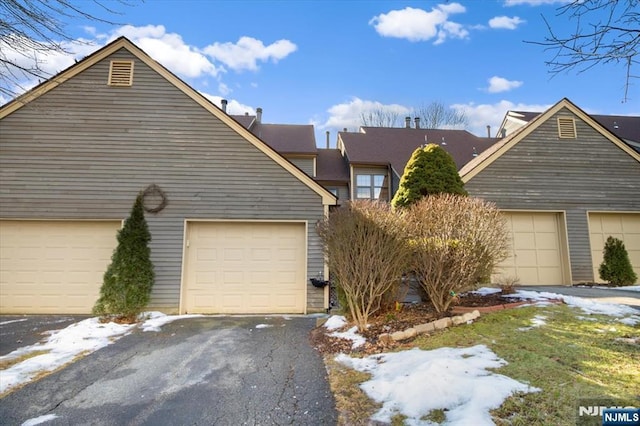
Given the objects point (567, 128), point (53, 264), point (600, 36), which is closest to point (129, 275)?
point (53, 264)

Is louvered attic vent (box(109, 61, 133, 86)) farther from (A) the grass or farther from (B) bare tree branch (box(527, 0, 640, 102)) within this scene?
(B) bare tree branch (box(527, 0, 640, 102))

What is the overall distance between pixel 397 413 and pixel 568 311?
4465mm

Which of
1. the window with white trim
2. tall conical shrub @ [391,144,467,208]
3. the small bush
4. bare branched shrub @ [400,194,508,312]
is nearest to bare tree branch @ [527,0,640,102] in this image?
bare branched shrub @ [400,194,508,312]

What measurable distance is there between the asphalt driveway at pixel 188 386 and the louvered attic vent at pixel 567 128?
412 inches

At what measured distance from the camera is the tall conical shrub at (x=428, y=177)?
25.1 feet

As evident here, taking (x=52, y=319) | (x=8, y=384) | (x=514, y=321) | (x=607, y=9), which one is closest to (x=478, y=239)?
(x=514, y=321)

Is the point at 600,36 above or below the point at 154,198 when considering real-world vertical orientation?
above

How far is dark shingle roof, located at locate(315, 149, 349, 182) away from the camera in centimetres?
1657

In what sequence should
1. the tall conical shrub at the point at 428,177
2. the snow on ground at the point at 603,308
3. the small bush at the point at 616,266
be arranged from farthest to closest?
the small bush at the point at 616,266
the tall conical shrub at the point at 428,177
the snow on ground at the point at 603,308

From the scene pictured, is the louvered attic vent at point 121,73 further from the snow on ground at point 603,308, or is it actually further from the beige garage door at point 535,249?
the beige garage door at point 535,249

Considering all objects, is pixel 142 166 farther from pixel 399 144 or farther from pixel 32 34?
pixel 399 144

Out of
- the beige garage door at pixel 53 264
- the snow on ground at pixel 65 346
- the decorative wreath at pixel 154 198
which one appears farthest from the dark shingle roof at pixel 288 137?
the snow on ground at pixel 65 346

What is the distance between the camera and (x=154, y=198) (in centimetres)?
807

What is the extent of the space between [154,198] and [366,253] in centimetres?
569
